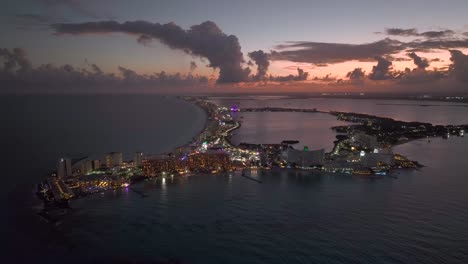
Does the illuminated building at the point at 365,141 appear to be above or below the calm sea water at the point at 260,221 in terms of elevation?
above

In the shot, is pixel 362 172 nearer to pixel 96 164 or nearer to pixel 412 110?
pixel 96 164

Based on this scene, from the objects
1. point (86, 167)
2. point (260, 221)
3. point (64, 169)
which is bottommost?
point (260, 221)

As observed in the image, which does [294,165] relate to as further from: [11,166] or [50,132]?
[50,132]

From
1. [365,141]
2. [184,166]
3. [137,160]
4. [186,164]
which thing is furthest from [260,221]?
[365,141]

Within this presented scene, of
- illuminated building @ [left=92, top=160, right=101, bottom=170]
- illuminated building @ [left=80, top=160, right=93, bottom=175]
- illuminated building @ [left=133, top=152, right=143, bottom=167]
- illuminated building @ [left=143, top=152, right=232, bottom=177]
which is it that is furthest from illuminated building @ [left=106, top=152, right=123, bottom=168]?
illuminated building @ [left=143, top=152, right=232, bottom=177]

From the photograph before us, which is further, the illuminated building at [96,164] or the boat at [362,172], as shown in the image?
the boat at [362,172]

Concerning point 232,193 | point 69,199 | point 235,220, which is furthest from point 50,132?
point 235,220

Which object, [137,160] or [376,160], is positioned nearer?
[137,160]

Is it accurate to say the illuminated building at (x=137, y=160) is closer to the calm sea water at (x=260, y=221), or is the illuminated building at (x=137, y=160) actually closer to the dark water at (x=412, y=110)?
the calm sea water at (x=260, y=221)

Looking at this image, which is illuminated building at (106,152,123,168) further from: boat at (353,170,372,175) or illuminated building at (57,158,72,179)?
boat at (353,170,372,175)

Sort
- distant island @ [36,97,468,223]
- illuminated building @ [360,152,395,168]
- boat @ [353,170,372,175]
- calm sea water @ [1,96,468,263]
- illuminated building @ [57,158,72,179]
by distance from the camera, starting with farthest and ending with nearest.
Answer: illuminated building @ [360,152,395,168], boat @ [353,170,372,175], illuminated building @ [57,158,72,179], distant island @ [36,97,468,223], calm sea water @ [1,96,468,263]

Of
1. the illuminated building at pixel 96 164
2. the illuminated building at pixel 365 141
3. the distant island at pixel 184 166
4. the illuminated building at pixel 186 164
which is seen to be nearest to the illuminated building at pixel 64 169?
the distant island at pixel 184 166

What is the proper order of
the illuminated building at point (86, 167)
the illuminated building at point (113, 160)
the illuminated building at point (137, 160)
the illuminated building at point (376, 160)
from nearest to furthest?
the illuminated building at point (86, 167)
the illuminated building at point (113, 160)
the illuminated building at point (137, 160)
the illuminated building at point (376, 160)
